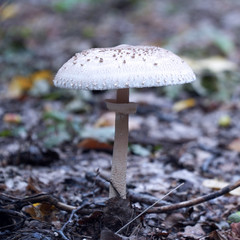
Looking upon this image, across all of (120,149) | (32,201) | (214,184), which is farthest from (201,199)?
(32,201)

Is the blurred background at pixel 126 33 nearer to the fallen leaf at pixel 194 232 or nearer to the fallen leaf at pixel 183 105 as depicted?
the fallen leaf at pixel 183 105

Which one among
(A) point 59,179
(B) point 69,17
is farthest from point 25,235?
(B) point 69,17

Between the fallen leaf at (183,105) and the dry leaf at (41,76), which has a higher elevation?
the dry leaf at (41,76)

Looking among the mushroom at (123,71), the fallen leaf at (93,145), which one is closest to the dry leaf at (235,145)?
the fallen leaf at (93,145)

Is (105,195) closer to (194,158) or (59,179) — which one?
(59,179)

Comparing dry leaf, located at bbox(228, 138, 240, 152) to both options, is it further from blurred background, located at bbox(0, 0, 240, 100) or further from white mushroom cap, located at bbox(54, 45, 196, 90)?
white mushroom cap, located at bbox(54, 45, 196, 90)

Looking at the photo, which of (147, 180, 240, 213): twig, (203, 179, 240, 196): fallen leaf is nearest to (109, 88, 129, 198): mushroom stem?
(147, 180, 240, 213): twig
